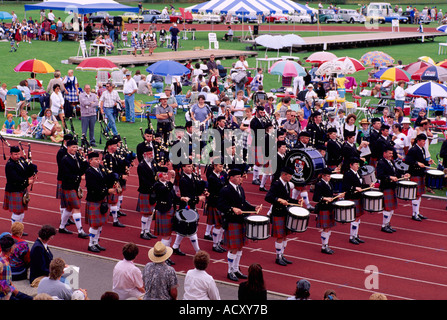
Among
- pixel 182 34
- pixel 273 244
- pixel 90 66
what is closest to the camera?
pixel 273 244

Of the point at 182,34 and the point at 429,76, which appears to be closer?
the point at 429,76

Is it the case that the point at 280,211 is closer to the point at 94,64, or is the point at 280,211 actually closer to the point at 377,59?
the point at 94,64

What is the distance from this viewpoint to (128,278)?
34.2 feet

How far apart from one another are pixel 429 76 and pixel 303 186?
13061 millimetres

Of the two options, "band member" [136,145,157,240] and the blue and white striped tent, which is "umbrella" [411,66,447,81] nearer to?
the blue and white striped tent

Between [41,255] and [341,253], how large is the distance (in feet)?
19.4

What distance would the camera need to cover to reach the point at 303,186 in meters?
16.9

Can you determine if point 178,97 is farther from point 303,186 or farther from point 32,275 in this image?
point 32,275

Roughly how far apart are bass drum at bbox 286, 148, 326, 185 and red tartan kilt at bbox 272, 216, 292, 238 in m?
3.16

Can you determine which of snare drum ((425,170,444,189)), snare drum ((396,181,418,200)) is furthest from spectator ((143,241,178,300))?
snare drum ((425,170,444,189))
